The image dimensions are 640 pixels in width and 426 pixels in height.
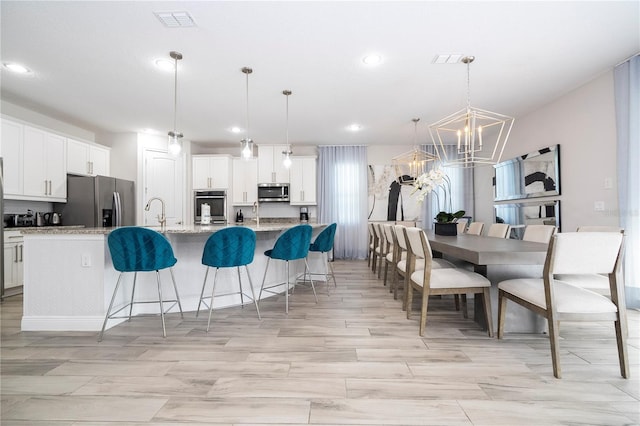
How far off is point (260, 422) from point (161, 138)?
19.5 feet

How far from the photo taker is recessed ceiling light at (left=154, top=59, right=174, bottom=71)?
3062 mm

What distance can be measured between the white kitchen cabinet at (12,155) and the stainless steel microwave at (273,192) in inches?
145

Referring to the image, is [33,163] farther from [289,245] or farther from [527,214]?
Result: [527,214]

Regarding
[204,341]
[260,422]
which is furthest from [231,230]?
[260,422]

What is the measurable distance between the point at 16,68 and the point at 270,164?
397 centimetres

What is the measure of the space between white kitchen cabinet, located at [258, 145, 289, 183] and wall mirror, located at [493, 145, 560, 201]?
166 inches

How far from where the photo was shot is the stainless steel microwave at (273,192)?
21.2ft

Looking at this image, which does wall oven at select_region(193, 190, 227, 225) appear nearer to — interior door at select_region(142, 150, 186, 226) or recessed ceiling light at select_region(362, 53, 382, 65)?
interior door at select_region(142, 150, 186, 226)

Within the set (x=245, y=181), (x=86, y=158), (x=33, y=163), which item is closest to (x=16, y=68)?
(x=33, y=163)

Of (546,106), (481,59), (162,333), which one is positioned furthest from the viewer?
(546,106)

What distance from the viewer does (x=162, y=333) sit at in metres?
2.48

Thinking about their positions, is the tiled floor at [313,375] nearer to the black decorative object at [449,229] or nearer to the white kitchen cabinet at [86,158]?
the black decorative object at [449,229]

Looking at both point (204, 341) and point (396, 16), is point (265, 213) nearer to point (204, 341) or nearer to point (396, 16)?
point (204, 341)

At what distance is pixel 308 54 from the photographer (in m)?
2.94
